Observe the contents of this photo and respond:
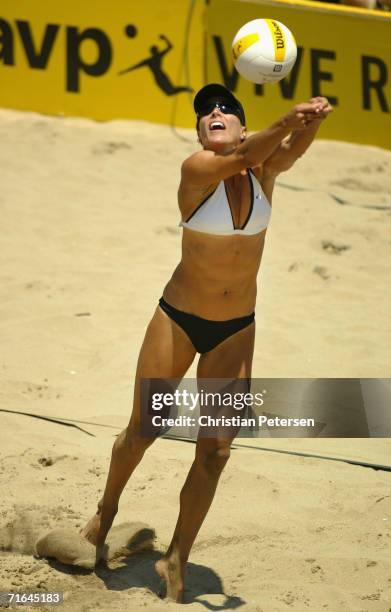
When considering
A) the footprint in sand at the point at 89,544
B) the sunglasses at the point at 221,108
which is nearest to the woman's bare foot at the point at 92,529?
the footprint in sand at the point at 89,544

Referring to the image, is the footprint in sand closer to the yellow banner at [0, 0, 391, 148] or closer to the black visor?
the black visor

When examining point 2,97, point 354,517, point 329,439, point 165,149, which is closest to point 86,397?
point 329,439

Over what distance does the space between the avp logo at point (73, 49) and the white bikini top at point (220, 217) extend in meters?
6.20

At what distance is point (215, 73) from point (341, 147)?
1503 mm

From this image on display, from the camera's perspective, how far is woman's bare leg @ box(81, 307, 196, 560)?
4078 mm

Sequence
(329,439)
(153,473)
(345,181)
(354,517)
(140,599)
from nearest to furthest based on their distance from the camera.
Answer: (140,599)
(354,517)
(153,473)
(329,439)
(345,181)

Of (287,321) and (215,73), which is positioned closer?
(287,321)

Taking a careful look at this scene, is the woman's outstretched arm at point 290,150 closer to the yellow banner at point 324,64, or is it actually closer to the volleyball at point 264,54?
the volleyball at point 264,54

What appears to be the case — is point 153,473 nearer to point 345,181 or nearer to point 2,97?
point 345,181

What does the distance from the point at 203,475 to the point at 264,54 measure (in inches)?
69.3

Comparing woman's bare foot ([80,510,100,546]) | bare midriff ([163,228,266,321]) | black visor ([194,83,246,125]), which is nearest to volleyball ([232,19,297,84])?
black visor ([194,83,246,125])

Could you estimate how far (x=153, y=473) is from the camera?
5.10 meters

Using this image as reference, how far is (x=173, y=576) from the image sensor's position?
4000 mm

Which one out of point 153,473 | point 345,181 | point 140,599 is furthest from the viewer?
point 345,181
